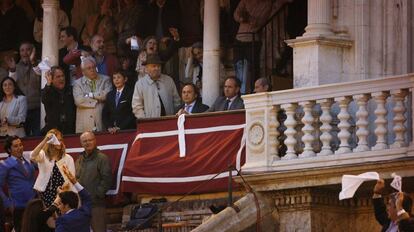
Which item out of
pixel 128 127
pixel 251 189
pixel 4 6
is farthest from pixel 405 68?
pixel 4 6

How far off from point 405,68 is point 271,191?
255 cm

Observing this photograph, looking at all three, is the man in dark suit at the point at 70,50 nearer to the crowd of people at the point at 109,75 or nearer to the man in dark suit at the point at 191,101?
the crowd of people at the point at 109,75

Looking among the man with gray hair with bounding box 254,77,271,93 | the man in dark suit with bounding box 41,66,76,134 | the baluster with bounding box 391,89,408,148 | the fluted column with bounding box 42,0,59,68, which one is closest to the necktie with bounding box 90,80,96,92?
the man in dark suit with bounding box 41,66,76,134

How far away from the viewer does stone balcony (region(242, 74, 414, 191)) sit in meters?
25.7

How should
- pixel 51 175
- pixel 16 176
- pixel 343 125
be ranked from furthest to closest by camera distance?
pixel 16 176, pixel 51 175, pixel 343 125

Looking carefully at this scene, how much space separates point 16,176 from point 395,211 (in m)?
8.06

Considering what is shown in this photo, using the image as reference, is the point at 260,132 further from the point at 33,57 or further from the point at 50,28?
the point at 33,57

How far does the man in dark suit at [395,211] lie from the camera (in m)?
21.6

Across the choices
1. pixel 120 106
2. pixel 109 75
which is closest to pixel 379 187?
pixel 120 106

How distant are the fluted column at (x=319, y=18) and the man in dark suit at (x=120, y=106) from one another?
12.4 feet

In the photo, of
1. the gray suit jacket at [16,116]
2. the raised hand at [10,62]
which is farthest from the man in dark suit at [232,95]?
the raised hand at [10,62]

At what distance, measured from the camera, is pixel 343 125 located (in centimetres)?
2612

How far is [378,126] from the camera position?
25.9 metres

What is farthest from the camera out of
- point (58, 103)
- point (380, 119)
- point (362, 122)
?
point (58, 103)
